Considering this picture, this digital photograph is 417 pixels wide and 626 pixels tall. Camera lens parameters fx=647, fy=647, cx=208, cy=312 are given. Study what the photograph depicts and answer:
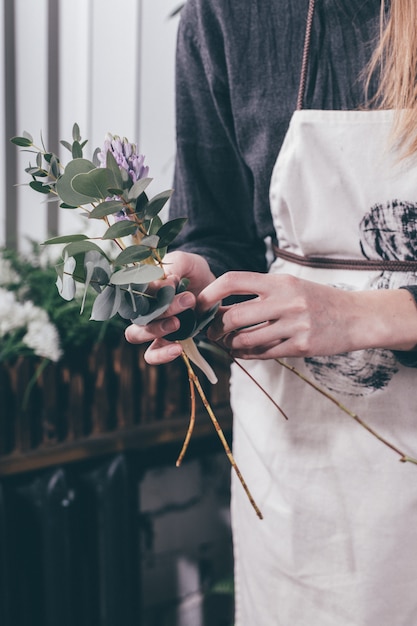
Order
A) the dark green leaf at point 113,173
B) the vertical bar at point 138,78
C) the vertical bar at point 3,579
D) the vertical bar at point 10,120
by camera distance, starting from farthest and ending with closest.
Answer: the vertical bar at point 138,78 → the vertical bar at point 10,120 → the vertical bar at point 3,579 → the dark green leaf at point 113,173

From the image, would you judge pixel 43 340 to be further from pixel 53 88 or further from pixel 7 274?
pixel 53 88

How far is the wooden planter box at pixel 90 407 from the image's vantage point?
1.21 metres

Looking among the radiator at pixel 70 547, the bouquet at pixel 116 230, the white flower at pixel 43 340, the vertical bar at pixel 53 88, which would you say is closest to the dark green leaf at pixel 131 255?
the bouquet at pixel 116 230

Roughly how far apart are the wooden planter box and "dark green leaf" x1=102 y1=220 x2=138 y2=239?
72 cm

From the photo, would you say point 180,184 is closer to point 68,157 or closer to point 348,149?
point 348,149

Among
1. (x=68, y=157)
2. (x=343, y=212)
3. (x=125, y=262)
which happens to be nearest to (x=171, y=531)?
(x=68, y=157)

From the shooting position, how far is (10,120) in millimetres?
1491

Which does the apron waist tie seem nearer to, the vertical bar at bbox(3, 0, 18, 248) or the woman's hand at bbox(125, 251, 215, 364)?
the woman's hand at bbox(125, 251, 215, 364)

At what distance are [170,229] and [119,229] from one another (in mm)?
57

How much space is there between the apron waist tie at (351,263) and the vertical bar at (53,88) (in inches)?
34.0

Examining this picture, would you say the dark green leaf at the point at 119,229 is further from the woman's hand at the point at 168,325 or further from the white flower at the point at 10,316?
the white flower at the point at 10,316

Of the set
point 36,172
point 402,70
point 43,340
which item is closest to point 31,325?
point 43,340

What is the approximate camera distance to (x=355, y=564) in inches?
31.0

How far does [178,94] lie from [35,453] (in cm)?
71
